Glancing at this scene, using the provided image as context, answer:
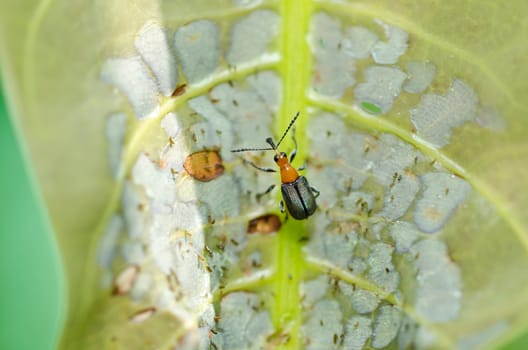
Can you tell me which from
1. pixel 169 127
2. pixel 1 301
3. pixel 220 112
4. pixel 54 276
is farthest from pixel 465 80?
pixel 1 301

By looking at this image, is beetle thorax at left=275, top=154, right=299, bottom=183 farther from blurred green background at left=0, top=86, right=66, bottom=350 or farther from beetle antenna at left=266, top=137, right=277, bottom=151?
blurred green background at left=0, top=86, right=66, bottom=350

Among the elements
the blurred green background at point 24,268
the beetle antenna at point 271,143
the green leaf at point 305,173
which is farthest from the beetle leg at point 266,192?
the blurred green background at point 24,268

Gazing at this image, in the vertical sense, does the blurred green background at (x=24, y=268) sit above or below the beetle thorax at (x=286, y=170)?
below

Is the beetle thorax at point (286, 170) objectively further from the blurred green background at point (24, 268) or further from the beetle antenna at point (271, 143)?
the blurred green background at point (24, 268)

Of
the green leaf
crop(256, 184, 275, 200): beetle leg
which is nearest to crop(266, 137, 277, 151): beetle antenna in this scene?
the green leaf

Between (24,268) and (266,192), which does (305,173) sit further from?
(24,268)

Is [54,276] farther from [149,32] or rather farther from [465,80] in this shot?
[465,80]

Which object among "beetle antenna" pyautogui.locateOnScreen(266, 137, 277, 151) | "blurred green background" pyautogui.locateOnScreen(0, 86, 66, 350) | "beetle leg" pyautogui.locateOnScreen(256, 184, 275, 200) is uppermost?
"beetle antenna" pyautogui.locateOnScreen(266, 137, 277, 151)
